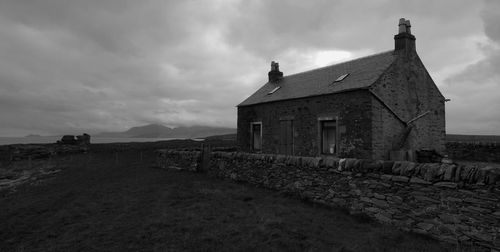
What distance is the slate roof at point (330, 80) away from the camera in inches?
549

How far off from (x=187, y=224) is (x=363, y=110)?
995 cm

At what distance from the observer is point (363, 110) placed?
1303 centimetres

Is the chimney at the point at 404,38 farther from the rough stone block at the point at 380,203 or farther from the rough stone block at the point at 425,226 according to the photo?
the rough stone block at the point at 425,226

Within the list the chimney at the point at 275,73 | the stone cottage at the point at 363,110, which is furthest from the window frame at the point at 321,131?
the chimney at the point at 275,73

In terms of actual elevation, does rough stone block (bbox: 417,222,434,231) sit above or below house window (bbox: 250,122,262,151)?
below

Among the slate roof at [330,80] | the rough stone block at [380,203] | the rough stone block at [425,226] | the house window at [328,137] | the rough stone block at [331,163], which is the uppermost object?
the slate roof at [330,80]

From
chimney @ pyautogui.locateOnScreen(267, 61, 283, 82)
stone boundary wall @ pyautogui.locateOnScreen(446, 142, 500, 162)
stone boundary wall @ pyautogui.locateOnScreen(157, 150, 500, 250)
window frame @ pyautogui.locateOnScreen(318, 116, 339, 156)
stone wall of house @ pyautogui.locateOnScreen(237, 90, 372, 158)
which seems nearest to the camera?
stone boundary wall @ pyautogui.locateOnScreen(157, 150, 500, 250)

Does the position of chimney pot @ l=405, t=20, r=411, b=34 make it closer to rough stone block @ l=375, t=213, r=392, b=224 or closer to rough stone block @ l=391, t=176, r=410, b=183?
rough stone block @ l=391, t=176, r=410, b=183

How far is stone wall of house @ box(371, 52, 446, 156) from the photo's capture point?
44.1ft

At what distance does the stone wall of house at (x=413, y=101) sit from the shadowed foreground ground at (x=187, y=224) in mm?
7525

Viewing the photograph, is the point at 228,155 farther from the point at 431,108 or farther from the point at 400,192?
the point at 431,108

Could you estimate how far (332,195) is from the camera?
8266mm

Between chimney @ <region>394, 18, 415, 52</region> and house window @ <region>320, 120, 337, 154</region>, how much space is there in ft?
18.6

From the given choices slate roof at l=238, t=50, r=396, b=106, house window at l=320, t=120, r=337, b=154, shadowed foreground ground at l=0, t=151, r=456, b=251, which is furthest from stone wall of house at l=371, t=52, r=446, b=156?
shadowed foreground ground at l=0, t=151, r=456, b=251
